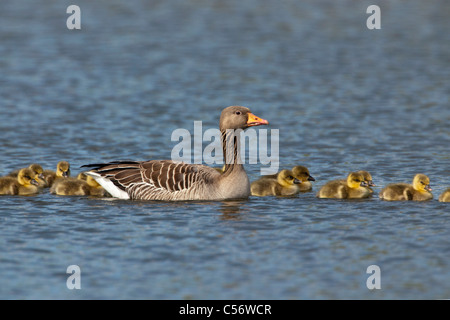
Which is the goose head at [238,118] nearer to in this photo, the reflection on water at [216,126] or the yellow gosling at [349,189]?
the reflection on water at [216,126]

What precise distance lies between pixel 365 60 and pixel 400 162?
14.1 m

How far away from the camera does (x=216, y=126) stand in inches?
883

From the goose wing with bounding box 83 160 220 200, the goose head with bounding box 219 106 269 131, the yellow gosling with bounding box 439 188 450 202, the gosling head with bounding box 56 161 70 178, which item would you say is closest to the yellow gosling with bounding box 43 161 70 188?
the gosling head with bounding box 56 161 70 178

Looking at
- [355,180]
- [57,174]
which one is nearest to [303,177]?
[355,180]

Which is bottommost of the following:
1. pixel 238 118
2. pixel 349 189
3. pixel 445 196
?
pixel 445 196

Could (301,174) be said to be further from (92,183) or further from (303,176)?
(92,183)

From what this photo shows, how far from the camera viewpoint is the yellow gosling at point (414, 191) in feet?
48.3

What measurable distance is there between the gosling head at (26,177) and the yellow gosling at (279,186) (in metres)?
4.06

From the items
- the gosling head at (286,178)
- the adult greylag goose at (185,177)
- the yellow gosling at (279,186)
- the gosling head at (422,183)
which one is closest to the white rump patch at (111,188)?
the adult greylag goose at (185,177)

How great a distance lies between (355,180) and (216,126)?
784cm

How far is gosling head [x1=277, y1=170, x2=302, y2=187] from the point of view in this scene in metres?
15.7

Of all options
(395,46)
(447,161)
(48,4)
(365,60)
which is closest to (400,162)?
(447,161)

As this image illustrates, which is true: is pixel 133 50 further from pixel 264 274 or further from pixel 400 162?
pixel 264 274

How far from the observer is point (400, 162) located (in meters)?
18.2
